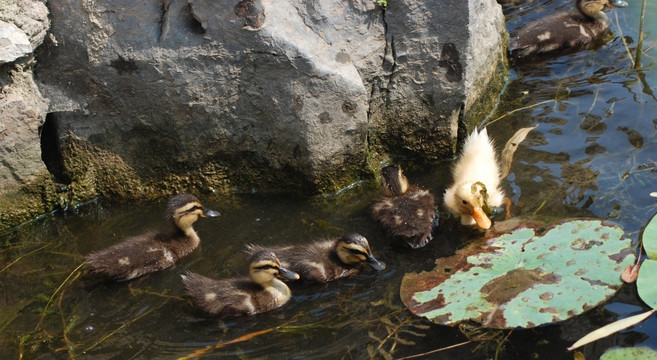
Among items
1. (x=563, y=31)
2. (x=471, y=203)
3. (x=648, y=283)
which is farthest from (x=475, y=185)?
(x=563, y=31)

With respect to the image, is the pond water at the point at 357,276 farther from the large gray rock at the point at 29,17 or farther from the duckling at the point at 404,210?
the large gray rock at the point at 29,17

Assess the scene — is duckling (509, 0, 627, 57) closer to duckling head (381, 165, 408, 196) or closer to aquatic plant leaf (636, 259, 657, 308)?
duckling head (381, 165, 408, 196)

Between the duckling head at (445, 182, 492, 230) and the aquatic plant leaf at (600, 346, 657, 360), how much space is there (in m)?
1.36

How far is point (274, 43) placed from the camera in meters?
5.38

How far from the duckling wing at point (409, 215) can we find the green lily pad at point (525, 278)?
1.01 ft

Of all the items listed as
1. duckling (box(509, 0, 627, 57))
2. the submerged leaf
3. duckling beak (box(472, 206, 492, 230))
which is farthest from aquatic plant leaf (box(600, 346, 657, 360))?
duckling (box(509, 0, 627, 57))

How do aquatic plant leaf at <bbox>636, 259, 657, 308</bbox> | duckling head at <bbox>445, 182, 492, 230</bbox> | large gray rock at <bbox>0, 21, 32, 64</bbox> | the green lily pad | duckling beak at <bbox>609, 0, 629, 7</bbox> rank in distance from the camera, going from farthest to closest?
duckling beak at <bbox>609, 0, 629, 7</bbox> → large gray rock at <bbox>0, 21, 32, 64</bbox> → duckling head at <bbox>445, 182, 492, 230</bbox> → the green lily pad → aquatic plant leaf at <bbox>636, 259, 657, 308</bbox>

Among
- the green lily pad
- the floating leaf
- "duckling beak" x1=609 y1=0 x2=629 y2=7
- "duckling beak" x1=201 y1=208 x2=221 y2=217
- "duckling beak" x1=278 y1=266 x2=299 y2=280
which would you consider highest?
"duckling beak" x1=609 y1=0 x2=629 y2=7

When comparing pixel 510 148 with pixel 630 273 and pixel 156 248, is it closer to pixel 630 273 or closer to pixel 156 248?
pixel 630 273

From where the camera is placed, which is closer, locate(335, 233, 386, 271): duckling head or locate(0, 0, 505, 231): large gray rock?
locate(335, 233, 386, 271): duckling head

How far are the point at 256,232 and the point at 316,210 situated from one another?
18.2 inches

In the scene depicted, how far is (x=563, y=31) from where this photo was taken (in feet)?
24.2

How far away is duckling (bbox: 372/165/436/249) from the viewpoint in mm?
5207

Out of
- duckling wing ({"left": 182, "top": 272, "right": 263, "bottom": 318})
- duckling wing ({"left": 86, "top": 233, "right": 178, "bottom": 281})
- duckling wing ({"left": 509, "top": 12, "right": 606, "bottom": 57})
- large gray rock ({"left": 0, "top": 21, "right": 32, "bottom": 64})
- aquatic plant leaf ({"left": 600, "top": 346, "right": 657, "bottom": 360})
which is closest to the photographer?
aquatic plant leaf ({"left": 600, "top": 346, "right": 657, "bottom": 360})
